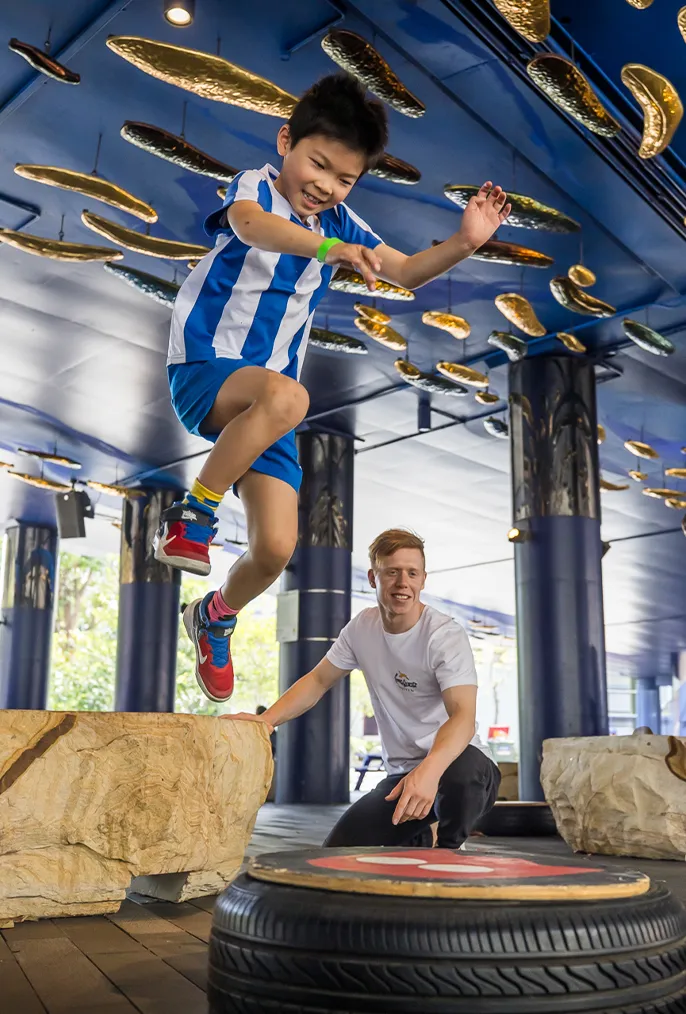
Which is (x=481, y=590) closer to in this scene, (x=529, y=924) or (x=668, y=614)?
(x=668, y=614)

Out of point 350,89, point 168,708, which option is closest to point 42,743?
point 350,89

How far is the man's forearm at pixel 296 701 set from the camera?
129 inches

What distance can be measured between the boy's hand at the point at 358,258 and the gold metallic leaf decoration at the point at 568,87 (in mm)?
3041

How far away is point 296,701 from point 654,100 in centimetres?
337

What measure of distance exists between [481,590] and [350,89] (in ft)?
57.9

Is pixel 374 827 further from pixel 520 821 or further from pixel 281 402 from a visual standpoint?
pixel 520 821

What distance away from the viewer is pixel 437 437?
11570 millimetres

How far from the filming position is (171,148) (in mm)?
5359

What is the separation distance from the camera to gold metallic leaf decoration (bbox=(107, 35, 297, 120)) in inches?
180

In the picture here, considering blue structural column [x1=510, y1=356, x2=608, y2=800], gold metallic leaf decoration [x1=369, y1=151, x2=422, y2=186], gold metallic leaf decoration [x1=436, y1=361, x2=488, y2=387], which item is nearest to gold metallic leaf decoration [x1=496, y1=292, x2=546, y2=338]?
gold metallic leaf decoration [x1=436, y1=361, x2=488, y2=387]

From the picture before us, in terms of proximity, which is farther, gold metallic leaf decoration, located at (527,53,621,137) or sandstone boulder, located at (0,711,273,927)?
gold metallic leaf decoration, located at (527,53,621,137)

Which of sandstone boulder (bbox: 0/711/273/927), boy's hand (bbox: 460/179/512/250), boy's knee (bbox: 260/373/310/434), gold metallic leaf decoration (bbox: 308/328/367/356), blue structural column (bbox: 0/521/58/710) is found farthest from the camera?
blue structural column (bbox: 0/521/58/710)

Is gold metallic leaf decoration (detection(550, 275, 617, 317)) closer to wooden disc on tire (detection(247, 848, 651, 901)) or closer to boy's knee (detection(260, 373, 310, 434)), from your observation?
boy's knee (detection(260, 373, 310, 434))

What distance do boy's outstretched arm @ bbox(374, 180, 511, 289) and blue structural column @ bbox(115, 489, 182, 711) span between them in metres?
11.0
